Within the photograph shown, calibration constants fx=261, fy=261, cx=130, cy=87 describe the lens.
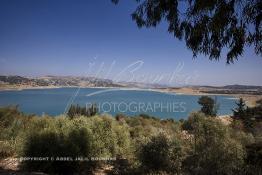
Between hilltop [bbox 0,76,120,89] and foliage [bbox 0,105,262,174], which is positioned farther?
hilltop [bbox 0,76,120,89]

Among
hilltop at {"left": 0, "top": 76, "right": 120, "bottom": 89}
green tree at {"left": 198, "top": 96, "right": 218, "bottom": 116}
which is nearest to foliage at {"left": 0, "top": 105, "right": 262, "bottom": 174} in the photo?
green tree at {"left": 198, "top": 96, "right": 218, "bottom": 116}

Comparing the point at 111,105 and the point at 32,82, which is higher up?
the point at 32,82

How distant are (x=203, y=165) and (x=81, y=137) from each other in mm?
4430

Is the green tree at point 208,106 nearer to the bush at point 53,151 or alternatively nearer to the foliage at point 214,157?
the foliage at point 214,157

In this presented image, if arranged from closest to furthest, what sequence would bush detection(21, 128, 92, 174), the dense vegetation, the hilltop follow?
bush detection(21, 128, 92, 174)
the dense vegetation
the hilltop

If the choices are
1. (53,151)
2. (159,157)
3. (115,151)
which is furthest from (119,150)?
(53,151)

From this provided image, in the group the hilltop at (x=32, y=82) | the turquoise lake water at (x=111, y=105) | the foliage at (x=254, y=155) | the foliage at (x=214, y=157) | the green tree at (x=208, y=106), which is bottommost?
the turquoise lake water at (x=111, y=105)

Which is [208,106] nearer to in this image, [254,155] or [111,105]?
[111,105]

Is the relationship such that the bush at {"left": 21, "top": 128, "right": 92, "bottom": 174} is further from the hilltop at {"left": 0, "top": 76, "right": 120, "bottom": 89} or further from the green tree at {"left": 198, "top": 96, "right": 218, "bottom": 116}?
the hilltop at {"left": 0, "top": 76, "right": 120, "bottom": 89}

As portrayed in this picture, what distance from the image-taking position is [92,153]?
8656mm

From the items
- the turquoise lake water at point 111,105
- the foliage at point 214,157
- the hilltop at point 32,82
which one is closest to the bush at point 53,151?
the foliage at point 214,157

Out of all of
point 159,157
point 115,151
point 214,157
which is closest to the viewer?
point 159,157

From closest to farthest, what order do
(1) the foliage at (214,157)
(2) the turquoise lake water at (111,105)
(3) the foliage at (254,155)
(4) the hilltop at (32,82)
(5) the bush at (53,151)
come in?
(5) the bush at (53,151) → (1) the foliage at (214,157) → (3) the foliage at (254,155) → (2) the turquoise lake water at (111,105) → (4) the hilltop at (32,82)

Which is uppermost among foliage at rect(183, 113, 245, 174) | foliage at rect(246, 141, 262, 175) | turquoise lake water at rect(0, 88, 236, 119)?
foliage at rect(183, 113, 245, 174)
